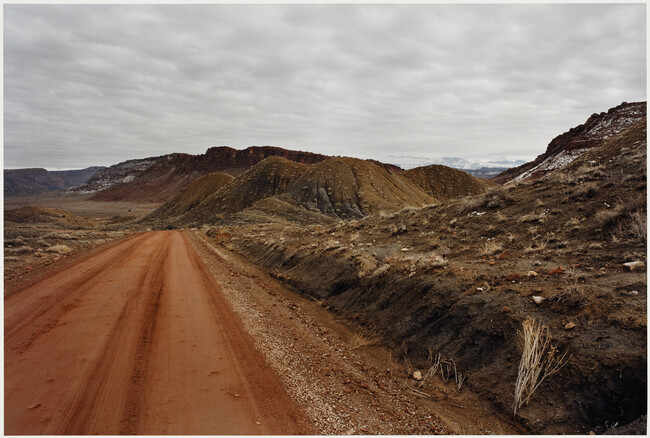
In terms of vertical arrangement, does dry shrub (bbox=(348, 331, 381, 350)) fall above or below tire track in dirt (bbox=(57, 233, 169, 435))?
below

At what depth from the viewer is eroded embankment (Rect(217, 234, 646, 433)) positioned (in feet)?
12.7

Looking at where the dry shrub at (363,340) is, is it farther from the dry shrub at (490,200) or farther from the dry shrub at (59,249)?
the dry shrub at (59,249)

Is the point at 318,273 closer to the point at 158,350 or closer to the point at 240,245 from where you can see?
the point at 158,350

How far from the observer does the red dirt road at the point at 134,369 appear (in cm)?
391

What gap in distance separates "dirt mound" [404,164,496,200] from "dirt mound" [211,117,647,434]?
73.7m

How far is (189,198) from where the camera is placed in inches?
3073

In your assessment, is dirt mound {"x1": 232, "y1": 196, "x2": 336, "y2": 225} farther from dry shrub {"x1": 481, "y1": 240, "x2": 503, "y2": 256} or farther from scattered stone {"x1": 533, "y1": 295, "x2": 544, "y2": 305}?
scattered stone {"x1": 533, "y1": 295, "x2": 544, "y2": 305}

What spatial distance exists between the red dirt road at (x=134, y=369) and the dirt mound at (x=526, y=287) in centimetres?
284

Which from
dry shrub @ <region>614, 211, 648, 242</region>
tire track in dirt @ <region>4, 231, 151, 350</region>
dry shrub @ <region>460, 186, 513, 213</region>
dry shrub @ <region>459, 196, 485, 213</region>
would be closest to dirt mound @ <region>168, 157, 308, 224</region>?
tire track in dirt @ <region>4, 231, 151, 350</region>

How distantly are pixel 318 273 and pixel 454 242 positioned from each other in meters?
4.68

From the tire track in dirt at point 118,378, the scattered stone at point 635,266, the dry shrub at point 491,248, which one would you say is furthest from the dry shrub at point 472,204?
the tire track in dirt at point 118,378

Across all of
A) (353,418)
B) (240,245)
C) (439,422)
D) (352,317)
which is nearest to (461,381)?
(439,422)

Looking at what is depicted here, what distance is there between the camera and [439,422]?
14.0 ft

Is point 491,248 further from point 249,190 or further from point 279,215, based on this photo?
point 249,190
